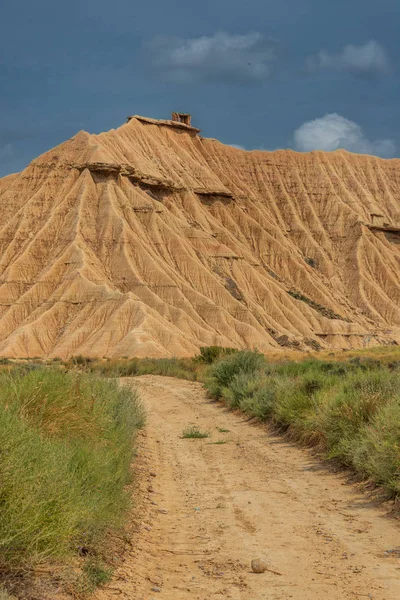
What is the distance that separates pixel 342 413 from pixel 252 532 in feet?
14.6

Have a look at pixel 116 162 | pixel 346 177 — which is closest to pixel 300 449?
pixel 116 162

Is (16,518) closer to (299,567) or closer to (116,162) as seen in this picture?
(299,567)

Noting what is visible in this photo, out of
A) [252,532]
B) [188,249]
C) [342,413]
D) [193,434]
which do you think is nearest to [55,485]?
[252,532]

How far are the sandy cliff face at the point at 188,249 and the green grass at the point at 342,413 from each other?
3943 cm

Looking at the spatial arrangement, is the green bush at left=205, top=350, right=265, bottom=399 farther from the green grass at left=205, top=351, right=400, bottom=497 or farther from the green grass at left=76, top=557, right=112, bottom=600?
the green grass at left=76, top=557, right=112, bottom=600

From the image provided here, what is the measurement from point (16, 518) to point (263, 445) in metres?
9.49

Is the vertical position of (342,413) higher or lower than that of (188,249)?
lower

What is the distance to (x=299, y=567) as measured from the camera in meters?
6.62

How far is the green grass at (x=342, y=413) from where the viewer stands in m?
9.51

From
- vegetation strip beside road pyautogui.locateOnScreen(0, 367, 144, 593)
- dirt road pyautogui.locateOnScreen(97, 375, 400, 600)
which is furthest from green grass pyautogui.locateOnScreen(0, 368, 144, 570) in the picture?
dirt road pyautogui.locateOnScreen(97, 375, 400, 600)

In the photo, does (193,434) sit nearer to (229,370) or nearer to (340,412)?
(340,412)

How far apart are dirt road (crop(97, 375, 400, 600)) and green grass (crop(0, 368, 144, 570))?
571 mm

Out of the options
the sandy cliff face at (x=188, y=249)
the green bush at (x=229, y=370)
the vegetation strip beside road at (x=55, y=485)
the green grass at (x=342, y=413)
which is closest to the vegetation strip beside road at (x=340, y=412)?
the green grass at (x=342, y=413)

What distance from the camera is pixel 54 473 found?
576cm
